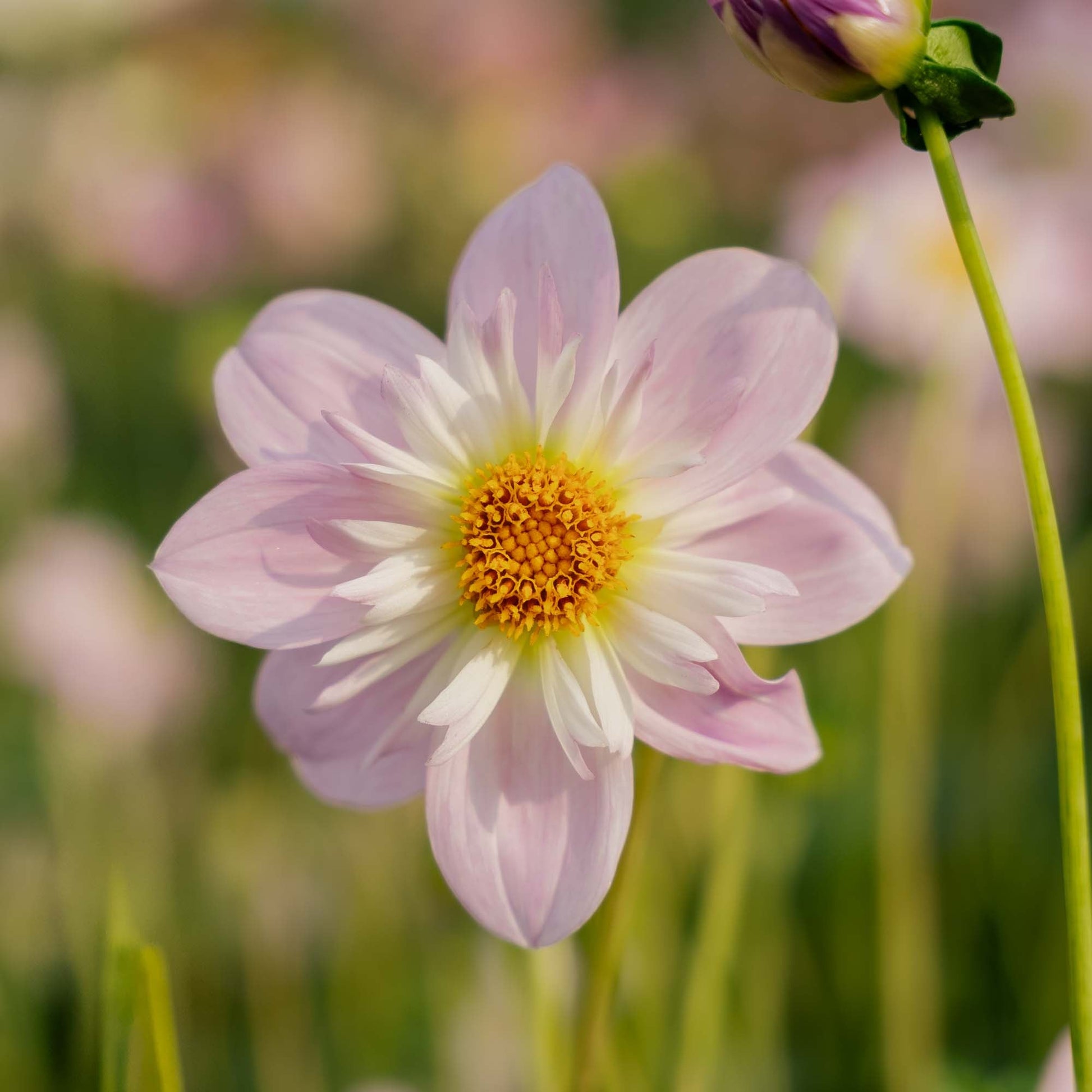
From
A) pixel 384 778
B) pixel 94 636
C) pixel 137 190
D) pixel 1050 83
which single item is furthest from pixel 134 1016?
pixel 1050 83

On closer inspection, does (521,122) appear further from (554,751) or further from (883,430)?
(554,751)

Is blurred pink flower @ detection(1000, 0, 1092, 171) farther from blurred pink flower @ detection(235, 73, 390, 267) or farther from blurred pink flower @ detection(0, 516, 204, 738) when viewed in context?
blurred pink flower @ detection(0, 516, 204, 738)

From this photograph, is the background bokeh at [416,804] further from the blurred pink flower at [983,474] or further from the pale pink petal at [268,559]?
the pale pink petal at [268,559]

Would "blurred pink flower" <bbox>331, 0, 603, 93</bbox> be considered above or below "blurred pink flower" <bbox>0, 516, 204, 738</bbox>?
above

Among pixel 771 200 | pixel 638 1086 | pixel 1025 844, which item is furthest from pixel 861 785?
pixel 771 200

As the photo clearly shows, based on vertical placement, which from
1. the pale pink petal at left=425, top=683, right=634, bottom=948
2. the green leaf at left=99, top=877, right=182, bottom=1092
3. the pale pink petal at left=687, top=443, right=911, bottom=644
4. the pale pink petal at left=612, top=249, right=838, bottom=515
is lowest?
the green leaf at left=99, top=877, right=182, bottom=1092

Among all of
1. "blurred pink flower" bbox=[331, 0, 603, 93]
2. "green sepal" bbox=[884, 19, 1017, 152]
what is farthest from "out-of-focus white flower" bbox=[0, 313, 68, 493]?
"green sepal" bbox=[884, 19, 1017, 152]
